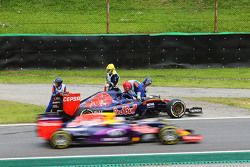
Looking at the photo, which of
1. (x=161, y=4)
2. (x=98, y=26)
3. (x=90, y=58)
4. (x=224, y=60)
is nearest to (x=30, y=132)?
(x=90, y=58)

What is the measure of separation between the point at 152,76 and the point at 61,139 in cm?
1253

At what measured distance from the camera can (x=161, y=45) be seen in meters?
24.4

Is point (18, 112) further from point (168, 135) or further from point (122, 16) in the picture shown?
point (122, 16)

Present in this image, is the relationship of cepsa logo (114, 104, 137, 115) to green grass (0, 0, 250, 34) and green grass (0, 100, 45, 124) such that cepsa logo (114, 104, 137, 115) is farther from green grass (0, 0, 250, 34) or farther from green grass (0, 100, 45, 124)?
green grass (0, 0, 250, 34)

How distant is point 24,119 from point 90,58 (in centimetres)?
900

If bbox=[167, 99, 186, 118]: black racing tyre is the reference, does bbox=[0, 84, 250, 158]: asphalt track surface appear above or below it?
below

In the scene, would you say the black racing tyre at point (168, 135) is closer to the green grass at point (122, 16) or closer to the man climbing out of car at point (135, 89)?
the man climbing out of car at point (135, 89)

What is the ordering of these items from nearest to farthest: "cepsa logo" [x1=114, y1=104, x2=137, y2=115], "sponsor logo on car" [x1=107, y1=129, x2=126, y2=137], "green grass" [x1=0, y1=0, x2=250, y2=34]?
"sponsor logo on car" [x1=107, y1=129, x2=126, y2=137], "cepsa logo" [x1=114, y1=104, x2=137, y2=115], "green grass" [x1=0, y1=0, x2=250, y2=34]

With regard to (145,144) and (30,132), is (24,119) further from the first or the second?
(145,144)

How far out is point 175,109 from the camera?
16.2 m

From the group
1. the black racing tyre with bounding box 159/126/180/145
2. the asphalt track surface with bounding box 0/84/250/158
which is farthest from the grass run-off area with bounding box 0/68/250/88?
the black racing tyre with bounding box 159/126/180/145

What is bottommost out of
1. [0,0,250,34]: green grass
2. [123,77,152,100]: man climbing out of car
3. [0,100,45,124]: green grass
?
[0,100,45,124]: green grass

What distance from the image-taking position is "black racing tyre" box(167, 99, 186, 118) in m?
16.1

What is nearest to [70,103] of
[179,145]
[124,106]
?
[124,106]
